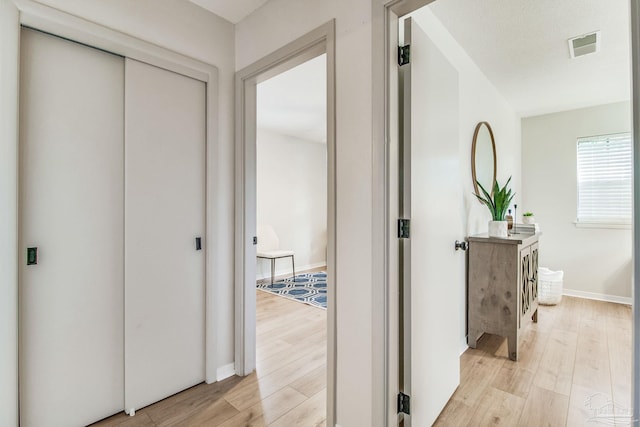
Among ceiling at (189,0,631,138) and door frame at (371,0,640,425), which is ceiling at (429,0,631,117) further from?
door frame at (371,0,640,425)

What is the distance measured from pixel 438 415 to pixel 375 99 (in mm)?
1661

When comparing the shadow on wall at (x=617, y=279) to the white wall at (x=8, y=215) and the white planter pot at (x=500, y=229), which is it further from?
the white wall at (x=8, y=215)

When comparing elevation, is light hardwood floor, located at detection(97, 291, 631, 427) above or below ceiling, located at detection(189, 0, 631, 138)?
below

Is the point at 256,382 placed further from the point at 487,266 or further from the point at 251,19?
the point at 251,19

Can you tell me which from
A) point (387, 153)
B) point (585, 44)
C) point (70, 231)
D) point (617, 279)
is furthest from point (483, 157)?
point (70, 231)

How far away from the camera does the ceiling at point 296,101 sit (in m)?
2.91

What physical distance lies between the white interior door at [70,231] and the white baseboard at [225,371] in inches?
21.1

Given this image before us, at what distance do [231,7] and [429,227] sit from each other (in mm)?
1788

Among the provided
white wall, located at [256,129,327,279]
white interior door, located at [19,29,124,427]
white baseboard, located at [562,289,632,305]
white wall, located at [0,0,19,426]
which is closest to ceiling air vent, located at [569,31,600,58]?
white baseboard, located at [562,289,632,305]

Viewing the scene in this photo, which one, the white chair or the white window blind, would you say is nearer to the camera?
the white window blind

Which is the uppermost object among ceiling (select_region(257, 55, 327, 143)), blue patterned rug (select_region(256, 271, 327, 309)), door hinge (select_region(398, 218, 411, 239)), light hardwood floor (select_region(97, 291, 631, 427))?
ceiling (select_region(257, 55, 327, 143))

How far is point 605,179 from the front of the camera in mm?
3760

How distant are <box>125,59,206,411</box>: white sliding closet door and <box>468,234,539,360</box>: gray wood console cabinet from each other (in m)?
2.05

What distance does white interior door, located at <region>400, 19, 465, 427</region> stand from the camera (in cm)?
138
